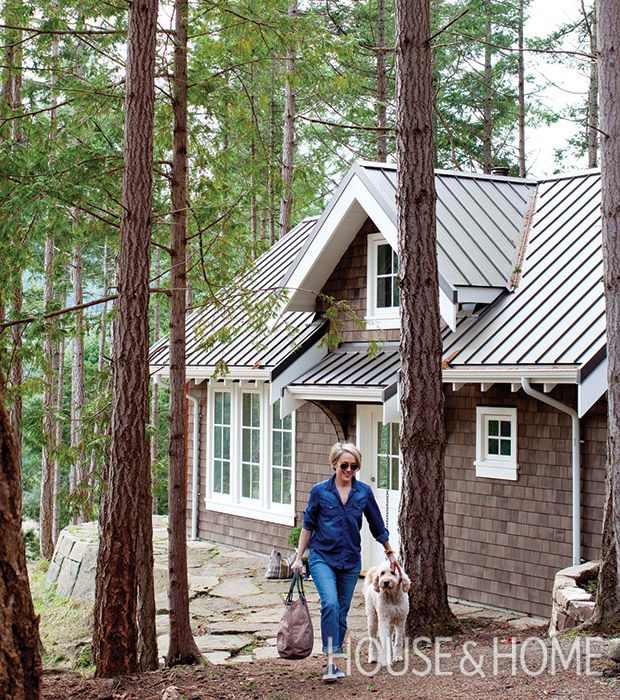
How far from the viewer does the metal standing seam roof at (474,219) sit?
41.9 ft

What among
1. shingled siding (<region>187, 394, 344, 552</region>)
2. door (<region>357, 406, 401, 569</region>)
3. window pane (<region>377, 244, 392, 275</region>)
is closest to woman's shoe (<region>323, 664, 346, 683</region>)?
door (<region>357, 406, 401, 569</region>)

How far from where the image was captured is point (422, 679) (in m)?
6.94

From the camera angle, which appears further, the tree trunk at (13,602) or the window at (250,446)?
the window at (250,446)

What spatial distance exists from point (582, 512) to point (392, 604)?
4174 mm

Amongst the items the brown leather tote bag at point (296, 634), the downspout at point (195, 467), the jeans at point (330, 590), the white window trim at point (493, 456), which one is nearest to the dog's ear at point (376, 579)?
the jeans at point (330, 590)

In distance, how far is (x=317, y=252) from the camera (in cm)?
1445

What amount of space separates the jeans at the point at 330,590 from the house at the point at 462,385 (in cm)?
365

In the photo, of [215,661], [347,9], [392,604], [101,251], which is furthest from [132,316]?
[101,251]

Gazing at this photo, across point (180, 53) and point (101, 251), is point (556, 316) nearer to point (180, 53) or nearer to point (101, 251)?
point (180, 53)

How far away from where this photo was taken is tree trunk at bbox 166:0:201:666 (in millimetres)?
9578

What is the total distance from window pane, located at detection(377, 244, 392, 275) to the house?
0.08 ft

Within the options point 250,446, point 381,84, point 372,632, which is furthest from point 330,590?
point 381,84

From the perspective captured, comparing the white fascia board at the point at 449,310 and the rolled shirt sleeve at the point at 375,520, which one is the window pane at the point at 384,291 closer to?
the white fascia board at the point at 449,310

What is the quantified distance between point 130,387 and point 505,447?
5307 mm
